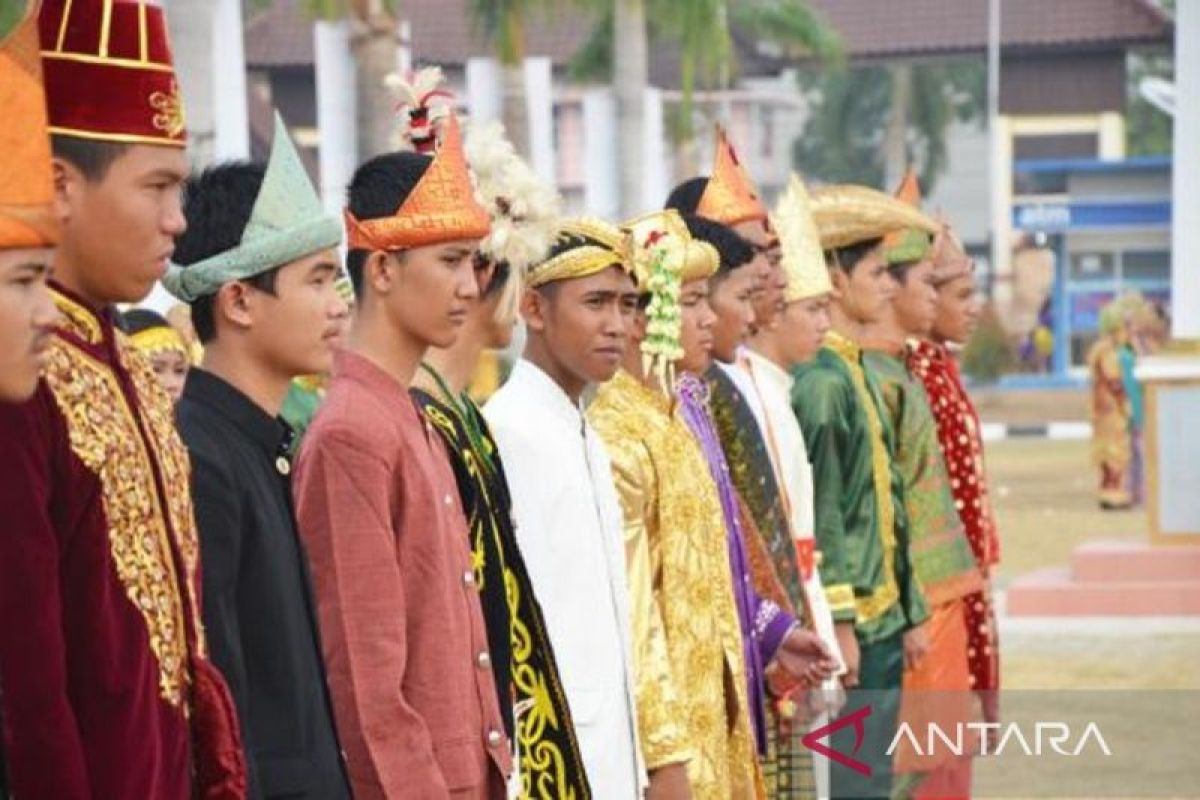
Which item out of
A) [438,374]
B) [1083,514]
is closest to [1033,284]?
[1083,514]

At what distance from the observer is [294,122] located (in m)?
60.7

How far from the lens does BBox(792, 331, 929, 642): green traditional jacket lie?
8906 millimetres

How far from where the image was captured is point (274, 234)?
15.9 feet

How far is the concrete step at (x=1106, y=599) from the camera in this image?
16.4m

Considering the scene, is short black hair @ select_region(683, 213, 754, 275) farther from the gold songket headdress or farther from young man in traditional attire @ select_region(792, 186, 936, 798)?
young man in traditional attire @ select_region(792, 186, 936, 798)

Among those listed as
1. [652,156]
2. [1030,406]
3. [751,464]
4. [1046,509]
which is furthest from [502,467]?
[1030,406]

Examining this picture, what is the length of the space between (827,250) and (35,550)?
618 cm

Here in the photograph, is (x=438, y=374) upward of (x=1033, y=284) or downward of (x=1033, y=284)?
upward

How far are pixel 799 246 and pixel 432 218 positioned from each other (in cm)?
384

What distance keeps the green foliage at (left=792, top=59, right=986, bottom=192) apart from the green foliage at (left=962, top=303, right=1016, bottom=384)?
93.4 ft

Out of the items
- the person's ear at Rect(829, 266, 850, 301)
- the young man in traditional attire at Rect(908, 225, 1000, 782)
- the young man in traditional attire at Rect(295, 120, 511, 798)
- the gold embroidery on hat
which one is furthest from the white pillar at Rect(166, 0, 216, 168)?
the gold embroidery on hat

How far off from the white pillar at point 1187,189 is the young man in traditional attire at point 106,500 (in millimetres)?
14263

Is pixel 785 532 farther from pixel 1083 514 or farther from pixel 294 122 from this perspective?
pixel 294 122

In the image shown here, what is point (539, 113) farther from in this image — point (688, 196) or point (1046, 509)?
point (688, 196)
